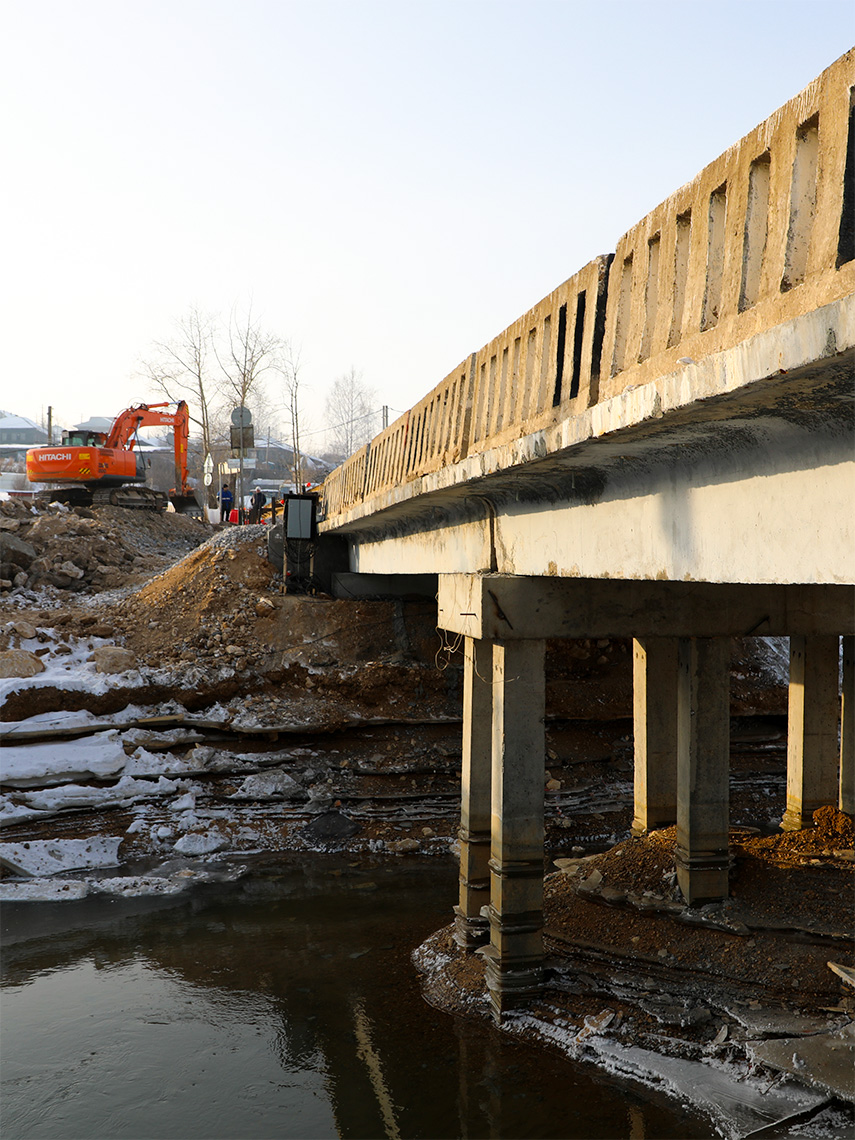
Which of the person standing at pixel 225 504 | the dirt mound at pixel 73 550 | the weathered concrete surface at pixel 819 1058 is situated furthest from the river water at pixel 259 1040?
the person standing at pixel 225 504

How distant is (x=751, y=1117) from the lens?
19.2 feet

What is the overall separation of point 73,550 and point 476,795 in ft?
58.8

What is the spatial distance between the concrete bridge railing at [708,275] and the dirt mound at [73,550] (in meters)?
18.2

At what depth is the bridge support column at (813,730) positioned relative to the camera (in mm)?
11211

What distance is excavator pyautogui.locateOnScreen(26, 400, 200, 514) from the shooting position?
29.8m

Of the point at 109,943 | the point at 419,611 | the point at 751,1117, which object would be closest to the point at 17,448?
the point at 419,611

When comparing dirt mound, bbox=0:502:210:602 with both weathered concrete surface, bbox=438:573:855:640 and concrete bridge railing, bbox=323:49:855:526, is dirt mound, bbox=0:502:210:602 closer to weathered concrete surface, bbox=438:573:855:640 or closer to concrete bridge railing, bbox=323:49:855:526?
weathered concrete surface, bbox=438:573:855:640

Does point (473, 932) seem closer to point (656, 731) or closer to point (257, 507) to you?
point (656, 731)

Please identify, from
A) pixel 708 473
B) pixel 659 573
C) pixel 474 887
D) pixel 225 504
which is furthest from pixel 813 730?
pixel 225 504

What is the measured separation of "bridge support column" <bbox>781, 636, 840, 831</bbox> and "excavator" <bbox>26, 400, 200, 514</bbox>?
2538 centimetres

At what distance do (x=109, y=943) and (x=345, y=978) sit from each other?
3060mm

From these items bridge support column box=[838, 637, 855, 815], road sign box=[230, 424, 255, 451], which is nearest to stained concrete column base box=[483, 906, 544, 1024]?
bridge support column box=[838, 637, 855, 815]

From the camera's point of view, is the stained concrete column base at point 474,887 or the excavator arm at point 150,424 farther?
the excavator arm at point 150,424

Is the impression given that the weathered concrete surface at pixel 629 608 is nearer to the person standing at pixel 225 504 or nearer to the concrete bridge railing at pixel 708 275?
the concrete bridge railing at pixel 708 275
